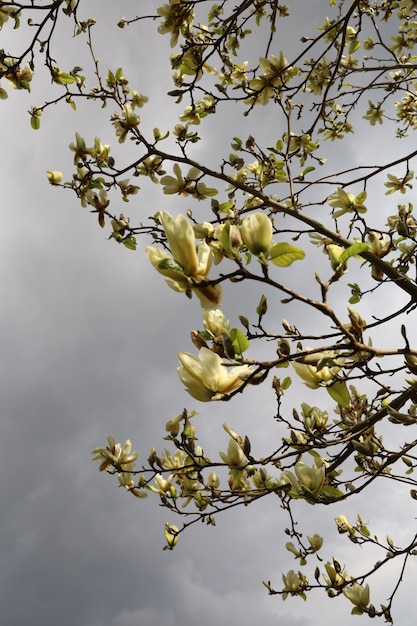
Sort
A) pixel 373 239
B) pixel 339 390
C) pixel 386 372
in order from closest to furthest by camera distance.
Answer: pixel 339 390 < pixel 386 372 < pixel 373 239

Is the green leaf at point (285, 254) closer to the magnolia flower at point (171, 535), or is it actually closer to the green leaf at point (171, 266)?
the green leaf at point (171, 266)

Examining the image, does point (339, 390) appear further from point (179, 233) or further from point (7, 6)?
point (7, 6)

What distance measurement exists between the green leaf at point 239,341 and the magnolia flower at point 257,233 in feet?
0.66

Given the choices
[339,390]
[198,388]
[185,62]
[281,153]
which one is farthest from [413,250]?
[198,388]

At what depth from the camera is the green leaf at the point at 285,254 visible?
1.03 metres

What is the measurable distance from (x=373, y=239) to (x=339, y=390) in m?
0.70

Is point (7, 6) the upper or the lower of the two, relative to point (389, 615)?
upper

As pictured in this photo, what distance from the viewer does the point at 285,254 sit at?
1.05m

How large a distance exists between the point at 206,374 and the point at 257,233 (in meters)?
Answer: 0.35

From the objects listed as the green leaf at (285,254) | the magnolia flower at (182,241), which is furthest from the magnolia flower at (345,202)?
the magnolia flower at (182,241)

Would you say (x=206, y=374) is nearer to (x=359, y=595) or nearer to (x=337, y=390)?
(x=337, y=390)

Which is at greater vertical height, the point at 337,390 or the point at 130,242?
the point at 130,242

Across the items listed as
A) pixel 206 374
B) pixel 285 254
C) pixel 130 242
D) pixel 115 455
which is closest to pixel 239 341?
pixel 206 374

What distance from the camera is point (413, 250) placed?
8.04 feet
